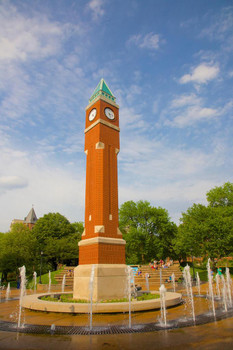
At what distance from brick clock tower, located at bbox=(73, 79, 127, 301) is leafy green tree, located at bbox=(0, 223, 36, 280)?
27.9m

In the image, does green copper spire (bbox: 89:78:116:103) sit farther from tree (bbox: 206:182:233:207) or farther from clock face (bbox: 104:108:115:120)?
tree (bbox: 206:182:233:207)

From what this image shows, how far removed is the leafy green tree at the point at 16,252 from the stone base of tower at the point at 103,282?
2838 cm

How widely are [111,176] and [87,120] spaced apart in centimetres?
605

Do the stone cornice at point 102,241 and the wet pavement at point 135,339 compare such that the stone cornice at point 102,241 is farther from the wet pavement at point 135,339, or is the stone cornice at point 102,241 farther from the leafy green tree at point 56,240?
the leafy green tree at point 56,240

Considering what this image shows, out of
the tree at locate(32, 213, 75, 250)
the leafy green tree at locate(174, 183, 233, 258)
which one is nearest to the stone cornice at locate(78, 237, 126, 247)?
the leafy green tree at locate(174, 183, 233, 258)

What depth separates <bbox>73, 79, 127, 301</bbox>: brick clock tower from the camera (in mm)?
16016

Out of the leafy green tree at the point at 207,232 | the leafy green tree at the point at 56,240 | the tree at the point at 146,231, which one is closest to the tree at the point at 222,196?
the leafy green tree at the point at 207,232

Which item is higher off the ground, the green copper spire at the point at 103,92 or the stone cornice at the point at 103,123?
the green copper spire at the point at 103,92

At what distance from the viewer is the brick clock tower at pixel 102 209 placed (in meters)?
16.0

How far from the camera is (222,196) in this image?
41.8 meters

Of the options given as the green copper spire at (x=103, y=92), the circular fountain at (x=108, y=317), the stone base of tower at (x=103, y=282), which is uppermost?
the green copper spire at (x=103, y=92)

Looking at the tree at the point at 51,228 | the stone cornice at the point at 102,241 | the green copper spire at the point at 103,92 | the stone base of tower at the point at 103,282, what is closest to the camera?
the stone base of tower at the point at 103,282

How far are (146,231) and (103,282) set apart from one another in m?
31.7

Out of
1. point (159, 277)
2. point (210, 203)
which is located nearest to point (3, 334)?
point (159, 277)
